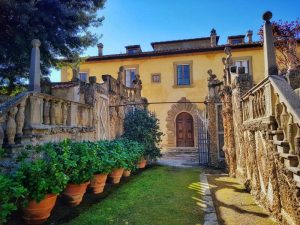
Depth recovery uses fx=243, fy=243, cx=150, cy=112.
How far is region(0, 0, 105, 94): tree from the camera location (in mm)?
7913

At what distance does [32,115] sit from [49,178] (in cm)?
162

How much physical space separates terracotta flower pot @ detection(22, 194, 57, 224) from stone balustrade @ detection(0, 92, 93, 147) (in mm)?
1188

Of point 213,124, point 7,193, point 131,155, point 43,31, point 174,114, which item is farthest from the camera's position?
point 174,114

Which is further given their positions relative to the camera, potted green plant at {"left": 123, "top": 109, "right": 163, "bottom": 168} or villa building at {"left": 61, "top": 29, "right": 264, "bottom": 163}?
villa building at {"left": 61, "top": 29, "right": 264, "bottom": 163}

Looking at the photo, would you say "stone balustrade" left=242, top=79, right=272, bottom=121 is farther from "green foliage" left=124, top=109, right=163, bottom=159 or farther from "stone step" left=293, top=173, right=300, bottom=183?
"green foliage" left=124, top=109, right=163, bottom=159

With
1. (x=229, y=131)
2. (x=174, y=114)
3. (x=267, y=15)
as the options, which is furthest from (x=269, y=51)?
(x=174, y=114)

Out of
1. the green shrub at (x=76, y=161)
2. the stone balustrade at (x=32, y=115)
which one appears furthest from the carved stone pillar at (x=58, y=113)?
the green shrub at (x=76, y=161)

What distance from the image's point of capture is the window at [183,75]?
61.3 feet

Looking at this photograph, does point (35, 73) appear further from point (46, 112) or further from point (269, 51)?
point (269, 51)

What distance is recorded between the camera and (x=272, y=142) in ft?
14.0

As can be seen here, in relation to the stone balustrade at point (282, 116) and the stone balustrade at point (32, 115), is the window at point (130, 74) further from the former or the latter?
the stone balustrade at point (282, 116)

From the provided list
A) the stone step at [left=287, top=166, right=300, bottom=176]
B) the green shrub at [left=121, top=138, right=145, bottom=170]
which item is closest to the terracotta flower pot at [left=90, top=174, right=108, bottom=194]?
the green shrub at [left=121, top=138, right=145, bottom=170]

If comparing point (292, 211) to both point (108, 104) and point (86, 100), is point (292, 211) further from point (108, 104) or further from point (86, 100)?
point (108, 104)

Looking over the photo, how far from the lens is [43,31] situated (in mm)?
8539
